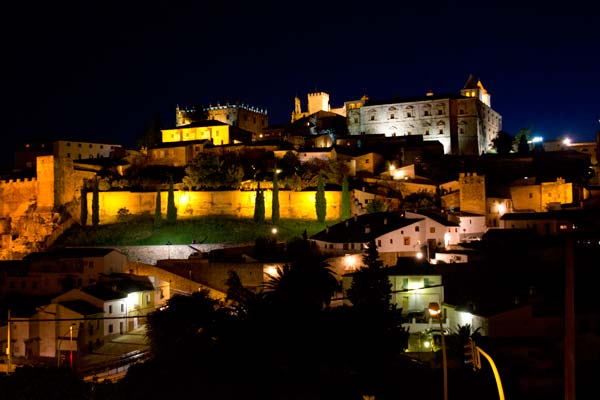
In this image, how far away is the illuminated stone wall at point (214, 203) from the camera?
46812 mm

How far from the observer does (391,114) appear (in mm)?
68125

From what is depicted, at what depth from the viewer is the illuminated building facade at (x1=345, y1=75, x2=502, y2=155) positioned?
66.6 m

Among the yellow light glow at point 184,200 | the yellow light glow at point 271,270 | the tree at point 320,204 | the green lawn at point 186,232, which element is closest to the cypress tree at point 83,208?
the green lawn at point 186,232

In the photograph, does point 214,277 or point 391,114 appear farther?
point 391,114

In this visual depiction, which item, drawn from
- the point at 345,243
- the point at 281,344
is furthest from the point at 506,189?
the point at 281,344

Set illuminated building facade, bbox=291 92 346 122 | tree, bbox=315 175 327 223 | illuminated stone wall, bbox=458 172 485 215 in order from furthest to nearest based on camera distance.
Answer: illuminated building facade, bbox=291 92 346 122 → tree, bbox=315 175 327 223 → illuminated stone wall, bbox=458 172 485 215

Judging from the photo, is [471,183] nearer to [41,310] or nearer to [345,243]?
[345,243]

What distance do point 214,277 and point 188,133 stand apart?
32.3m

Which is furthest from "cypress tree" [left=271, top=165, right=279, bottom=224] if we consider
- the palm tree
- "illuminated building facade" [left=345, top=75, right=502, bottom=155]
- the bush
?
"illuminated building facade" [left=345, top=75, right=502, bottom=155]

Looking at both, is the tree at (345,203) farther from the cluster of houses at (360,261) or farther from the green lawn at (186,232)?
the green lawn at (186,232)

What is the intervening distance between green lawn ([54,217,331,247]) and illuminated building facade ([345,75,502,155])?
2603cm

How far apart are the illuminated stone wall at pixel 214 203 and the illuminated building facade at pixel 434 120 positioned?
23.1 metres

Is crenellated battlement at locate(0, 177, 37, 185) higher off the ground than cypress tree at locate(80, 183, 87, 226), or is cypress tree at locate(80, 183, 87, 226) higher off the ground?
crenellated battlement at locate(0, 177, 37, 185)

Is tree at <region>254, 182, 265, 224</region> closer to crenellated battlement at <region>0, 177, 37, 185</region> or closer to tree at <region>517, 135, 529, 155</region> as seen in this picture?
crenellated battlement at <region>0, 177, 37, 185</region>
